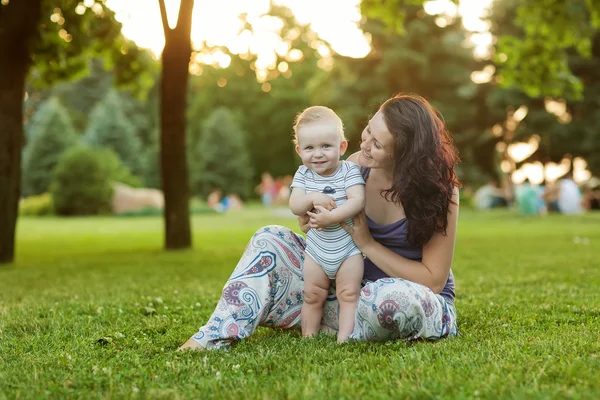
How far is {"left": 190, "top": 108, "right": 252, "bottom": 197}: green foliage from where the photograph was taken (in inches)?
2136

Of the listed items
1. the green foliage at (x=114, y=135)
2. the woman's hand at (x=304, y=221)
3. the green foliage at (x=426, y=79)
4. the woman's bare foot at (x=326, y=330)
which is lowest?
the woman's bare foot at (x=326, y=330)

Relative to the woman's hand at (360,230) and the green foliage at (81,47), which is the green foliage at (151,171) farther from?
the woman's hand at (360,230)

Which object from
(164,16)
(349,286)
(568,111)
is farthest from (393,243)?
(568,111)

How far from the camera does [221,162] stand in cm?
5466

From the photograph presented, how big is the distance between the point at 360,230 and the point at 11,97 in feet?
27.5

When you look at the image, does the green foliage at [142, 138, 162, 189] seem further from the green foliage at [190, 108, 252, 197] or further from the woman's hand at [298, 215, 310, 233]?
the woman's hand at [298, 215, 310, 233]

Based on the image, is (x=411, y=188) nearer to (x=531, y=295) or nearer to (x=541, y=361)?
(x=541, y=361)

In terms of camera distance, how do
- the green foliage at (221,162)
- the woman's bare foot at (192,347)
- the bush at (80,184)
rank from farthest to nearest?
the green foliage at (221,162)
the bush at (80,184)
the woman's bare foot at (192,347)

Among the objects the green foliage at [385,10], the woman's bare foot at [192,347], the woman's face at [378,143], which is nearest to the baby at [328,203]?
the woman's face at [378,143]

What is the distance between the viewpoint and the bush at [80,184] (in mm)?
31719

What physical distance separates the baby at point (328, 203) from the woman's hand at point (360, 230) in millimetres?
32

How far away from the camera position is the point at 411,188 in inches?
159

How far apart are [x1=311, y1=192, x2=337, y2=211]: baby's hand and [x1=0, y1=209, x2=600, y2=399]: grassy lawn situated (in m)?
0.82

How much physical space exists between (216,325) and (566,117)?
37.2 metres
